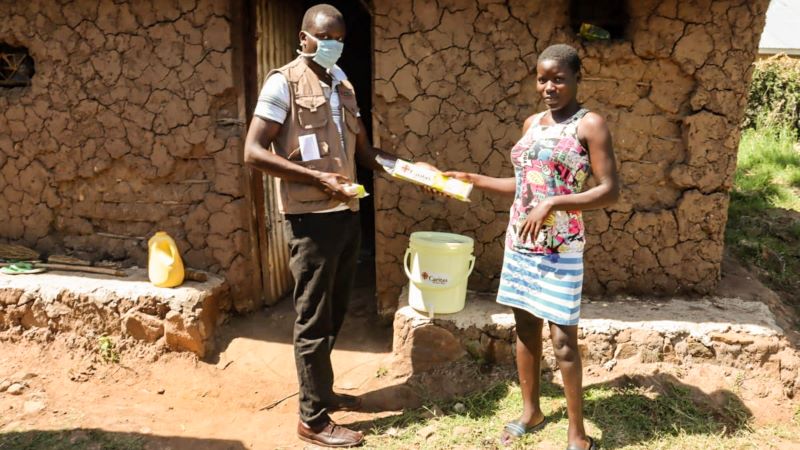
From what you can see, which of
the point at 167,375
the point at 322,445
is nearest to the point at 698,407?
the point at 322,445

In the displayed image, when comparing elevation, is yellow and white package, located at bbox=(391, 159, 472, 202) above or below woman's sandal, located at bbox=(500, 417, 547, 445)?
above

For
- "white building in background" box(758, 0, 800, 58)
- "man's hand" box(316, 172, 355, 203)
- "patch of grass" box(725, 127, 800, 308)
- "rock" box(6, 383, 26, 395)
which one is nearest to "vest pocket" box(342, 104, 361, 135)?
→ "man's hand" box(316, 172, 355, 203)

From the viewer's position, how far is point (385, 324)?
13.0ft

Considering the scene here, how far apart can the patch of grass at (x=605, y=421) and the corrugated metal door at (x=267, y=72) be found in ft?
5.15

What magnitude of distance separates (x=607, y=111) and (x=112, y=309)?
3.24 m

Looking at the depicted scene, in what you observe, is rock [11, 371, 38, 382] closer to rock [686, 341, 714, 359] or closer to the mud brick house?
the mud brick house

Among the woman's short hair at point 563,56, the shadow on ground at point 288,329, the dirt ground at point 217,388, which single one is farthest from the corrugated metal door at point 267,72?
the woman's short hair at point 563,56

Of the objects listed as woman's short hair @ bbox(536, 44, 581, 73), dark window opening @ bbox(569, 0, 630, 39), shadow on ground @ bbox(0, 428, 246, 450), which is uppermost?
dark window opening @ bbox(569, 0, 630, 39)

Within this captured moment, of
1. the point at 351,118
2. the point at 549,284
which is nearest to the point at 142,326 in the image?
the point at 351,118

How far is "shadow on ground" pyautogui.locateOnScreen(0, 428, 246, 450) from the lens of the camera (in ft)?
9.43

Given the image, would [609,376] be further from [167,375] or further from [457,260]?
[167,375]

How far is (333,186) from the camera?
2.52 meters

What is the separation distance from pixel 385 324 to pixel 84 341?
190 cm

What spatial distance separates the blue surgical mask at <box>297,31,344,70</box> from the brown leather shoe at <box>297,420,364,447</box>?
5.56ft
